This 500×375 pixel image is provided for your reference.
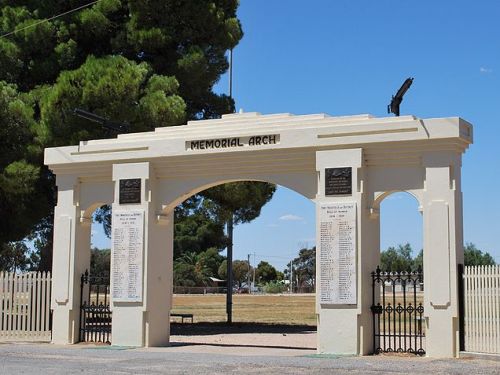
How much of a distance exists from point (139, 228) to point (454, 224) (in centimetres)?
753

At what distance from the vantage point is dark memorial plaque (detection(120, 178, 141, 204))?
2005 centimetres

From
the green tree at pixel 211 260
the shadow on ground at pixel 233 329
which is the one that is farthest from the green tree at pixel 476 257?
the shadow on ground at pixel 233 329

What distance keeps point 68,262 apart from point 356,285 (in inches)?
304

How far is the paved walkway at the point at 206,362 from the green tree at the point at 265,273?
107953mm

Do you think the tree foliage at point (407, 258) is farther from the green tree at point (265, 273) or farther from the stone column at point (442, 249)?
the stone column at point (442, 249)

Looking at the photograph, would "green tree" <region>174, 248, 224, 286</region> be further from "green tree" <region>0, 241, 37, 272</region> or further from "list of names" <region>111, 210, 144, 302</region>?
"list of names" <region>111, 210, 144, 302</region>

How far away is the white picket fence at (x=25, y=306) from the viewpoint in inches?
848

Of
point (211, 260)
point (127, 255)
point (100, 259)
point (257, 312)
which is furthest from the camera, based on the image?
point (211, 260)

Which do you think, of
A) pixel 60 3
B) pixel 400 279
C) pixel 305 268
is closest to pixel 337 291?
pixel 400 279

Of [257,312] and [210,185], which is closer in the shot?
[210,185]

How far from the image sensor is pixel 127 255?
20000mm

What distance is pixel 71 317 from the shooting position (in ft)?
68.3

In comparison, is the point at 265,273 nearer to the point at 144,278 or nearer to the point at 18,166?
the point at 18,166

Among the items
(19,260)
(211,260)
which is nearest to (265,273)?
(211,260)
